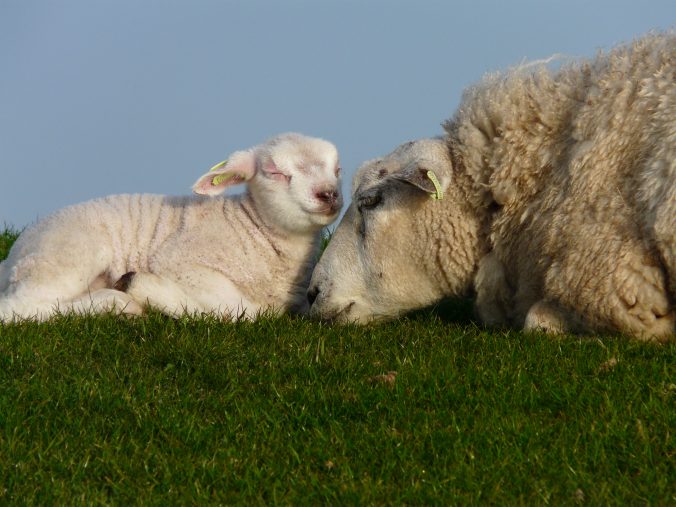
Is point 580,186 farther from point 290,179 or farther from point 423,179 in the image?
point 290,179

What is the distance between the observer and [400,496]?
4793mm

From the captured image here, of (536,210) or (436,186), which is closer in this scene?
(436,186)

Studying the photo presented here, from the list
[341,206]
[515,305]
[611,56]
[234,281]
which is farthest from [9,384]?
[611,56]

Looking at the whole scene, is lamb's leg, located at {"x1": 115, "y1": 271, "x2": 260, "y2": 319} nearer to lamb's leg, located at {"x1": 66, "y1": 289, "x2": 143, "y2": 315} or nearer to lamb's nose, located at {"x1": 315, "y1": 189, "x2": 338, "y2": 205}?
lamb's leg, located at {"x1": 66, "y1": 289, "x2": 143, "y2": 315}

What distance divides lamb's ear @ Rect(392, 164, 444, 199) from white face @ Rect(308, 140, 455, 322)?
0.07 m

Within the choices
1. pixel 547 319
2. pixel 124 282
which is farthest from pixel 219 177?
pixel 547 319

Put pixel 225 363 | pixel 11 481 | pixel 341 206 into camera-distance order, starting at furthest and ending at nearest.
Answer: pixel 341 206 → pixel 225 363 → pixel 11 481

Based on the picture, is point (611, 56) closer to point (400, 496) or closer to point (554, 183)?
point (554, 183)

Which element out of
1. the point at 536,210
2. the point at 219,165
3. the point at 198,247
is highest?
the point at 219,165

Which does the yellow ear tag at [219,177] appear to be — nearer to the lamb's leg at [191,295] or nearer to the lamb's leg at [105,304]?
the lamb's leg at [191,295]

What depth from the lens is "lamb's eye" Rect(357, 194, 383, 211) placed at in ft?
24.1

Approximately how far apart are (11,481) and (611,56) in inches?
181

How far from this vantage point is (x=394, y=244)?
24.0 ft

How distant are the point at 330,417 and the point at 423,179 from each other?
1.91 m
